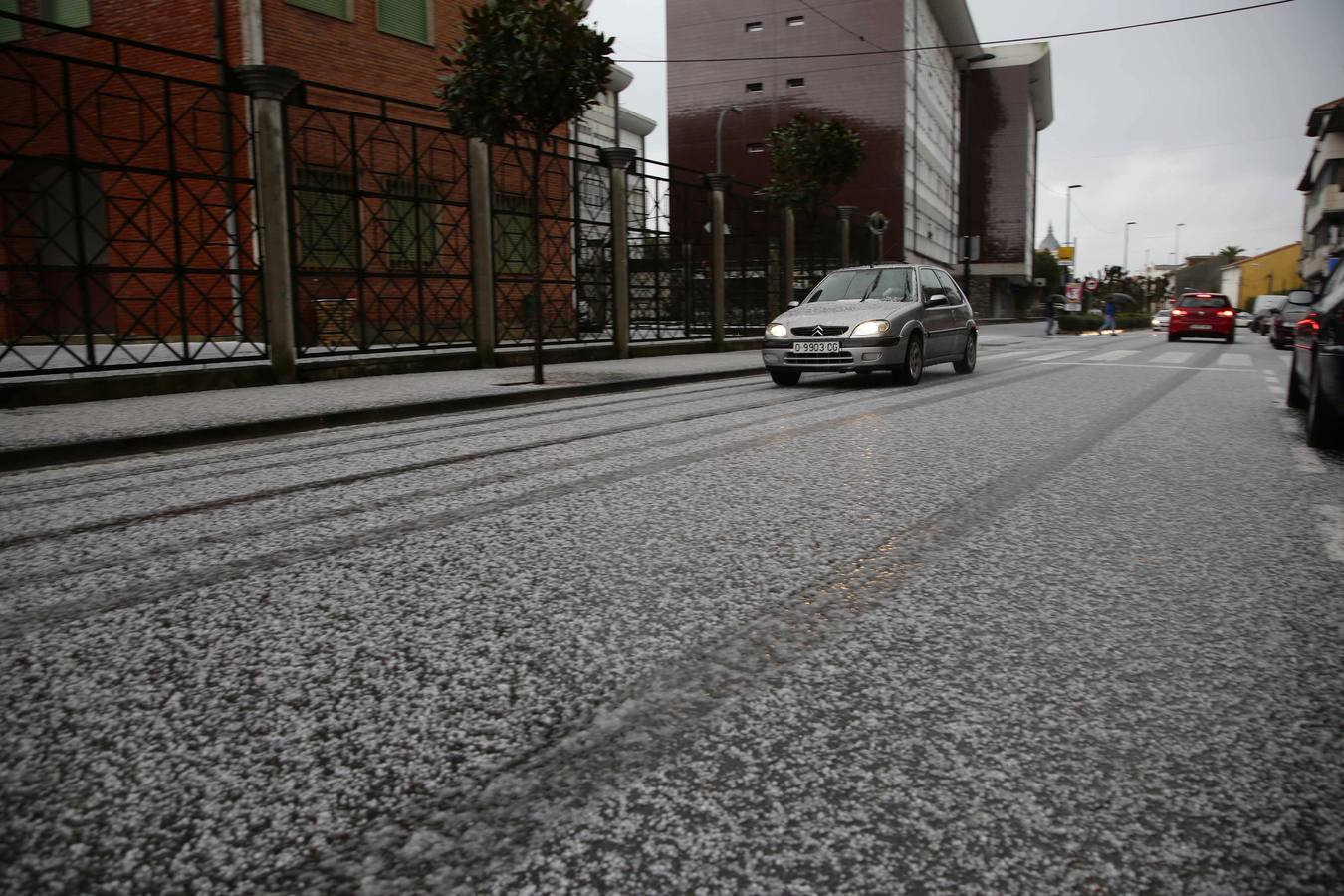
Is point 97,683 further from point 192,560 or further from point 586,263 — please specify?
point 586,263

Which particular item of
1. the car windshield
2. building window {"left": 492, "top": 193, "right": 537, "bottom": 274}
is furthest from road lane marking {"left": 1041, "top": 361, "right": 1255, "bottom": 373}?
building window {"left": 492, "top": 193, "right": 537, "bottom": 274}

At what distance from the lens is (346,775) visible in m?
1.98

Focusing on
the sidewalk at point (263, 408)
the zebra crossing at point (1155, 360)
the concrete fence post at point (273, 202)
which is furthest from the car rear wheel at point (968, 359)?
the concrete fence post at point (273, 202)

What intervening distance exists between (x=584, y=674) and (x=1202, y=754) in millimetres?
1501

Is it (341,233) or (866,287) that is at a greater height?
(341,233)

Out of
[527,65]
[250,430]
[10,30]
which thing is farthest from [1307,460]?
[10,30]

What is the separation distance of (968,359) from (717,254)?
8127 mm

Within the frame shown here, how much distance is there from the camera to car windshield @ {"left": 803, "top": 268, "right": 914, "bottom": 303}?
1266cm

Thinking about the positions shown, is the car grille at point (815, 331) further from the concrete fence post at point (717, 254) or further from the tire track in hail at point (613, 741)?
the concrete fence post at point (717, 254)

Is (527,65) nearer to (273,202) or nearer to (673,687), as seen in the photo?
(273,202)

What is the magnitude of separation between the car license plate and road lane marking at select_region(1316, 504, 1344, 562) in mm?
7084

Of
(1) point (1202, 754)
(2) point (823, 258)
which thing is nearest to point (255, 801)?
(1) point (1202, 754)

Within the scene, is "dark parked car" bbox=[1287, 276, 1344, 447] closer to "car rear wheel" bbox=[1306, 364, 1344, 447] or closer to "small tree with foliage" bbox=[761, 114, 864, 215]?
"car rear wheel" bbox=[1306, 364, 1344, 447]

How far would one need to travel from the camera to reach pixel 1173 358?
20.4 m
